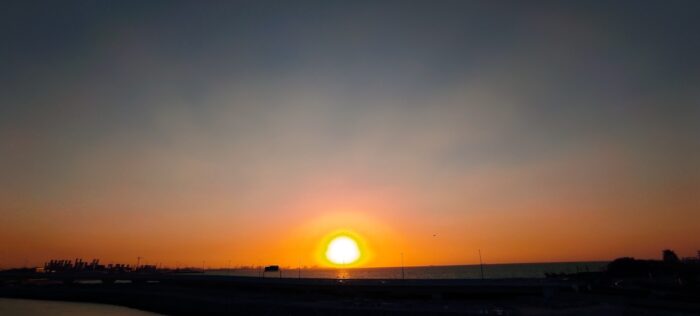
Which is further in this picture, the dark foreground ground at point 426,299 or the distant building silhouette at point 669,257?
the distant building silhouette at point 669,257

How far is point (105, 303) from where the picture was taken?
96.4m

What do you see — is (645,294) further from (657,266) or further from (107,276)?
(107,276)

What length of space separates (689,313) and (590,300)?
35.0 ft

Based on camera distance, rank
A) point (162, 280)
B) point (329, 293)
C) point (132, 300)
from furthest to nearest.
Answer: point (162, 280), point (132, 300), point (329, 293)

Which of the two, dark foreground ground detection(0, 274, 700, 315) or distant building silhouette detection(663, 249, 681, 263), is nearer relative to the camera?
dark foreground ground detection(0, 274, 700, 315)

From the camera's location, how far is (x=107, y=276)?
134625 millimetres

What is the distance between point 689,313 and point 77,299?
133 meters

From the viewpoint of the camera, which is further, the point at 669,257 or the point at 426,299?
the point at 669,257

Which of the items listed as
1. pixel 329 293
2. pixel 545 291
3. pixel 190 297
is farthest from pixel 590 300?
pixel 190 297

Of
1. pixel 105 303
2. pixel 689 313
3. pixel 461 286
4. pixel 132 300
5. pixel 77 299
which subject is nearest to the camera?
pixel 689 313

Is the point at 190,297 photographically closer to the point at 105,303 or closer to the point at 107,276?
the point at 105,303

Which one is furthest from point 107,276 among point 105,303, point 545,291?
point 545,291

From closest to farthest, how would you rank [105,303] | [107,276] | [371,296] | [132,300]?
[371,296], [132,300], [105,303], [107,276]

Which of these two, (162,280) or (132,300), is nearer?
(132,300)
